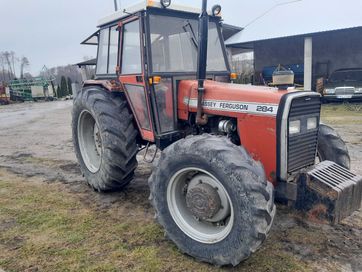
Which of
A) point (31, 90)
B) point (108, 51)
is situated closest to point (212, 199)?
point (108, 51)

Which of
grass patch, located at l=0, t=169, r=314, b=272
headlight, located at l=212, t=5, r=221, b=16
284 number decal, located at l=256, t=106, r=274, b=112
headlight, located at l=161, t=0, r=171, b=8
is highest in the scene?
headlight, located at l=161, t=0, r=171, b=8

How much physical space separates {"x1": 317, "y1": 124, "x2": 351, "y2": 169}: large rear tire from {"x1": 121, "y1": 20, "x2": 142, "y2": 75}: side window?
2.20 metres

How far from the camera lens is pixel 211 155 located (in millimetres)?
2809

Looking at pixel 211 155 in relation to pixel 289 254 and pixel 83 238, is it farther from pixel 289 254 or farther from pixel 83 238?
pixel 83 238

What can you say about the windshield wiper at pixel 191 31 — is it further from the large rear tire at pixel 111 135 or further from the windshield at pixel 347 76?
the windshield at pixel 347 76

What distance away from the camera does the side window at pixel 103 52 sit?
480 centimetres

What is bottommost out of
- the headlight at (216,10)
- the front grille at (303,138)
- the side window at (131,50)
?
the front grille at (303,138)

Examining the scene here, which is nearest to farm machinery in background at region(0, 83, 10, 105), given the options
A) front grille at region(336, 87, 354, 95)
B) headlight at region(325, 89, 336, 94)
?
headlight at region(325, 89, 336, 94)

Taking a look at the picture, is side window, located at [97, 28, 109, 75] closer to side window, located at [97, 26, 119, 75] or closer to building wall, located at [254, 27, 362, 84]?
side window, located at [97, 26, 119, 75]

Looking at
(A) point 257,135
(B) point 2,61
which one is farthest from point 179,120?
(B) point 2,61

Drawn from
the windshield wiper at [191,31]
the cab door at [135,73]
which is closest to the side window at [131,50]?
the cab door at [135,73]

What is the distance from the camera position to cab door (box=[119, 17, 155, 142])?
13.0ft

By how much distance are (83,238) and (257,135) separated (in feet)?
6.53

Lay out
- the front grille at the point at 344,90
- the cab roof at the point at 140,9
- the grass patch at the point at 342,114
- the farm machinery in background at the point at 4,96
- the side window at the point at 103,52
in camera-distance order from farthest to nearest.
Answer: the farm machinery in background at the point at 4,96 → the front grille at the point at 344,90 → the grass patch at the point at 342,114 → the side window at the point at 103,52 → the cab roof at the point at 140,9
